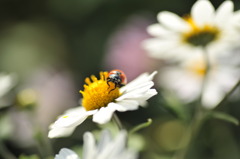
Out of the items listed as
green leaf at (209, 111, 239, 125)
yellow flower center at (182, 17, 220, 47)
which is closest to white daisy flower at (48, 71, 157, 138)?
green leaf at (209, 111, 239, 125)

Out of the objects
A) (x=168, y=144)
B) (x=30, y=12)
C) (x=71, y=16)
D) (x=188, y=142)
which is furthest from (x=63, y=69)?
(x=188, y=142)

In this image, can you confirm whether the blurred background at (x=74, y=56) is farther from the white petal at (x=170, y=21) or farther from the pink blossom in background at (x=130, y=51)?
Answer: the white petal at (x=170, y=21)

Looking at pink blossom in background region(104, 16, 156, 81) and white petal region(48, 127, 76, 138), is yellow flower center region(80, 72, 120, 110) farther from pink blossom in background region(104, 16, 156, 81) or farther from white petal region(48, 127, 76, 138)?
pink blossom in background region(104, 16, 156, 81)

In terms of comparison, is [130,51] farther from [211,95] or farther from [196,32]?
[196,32]

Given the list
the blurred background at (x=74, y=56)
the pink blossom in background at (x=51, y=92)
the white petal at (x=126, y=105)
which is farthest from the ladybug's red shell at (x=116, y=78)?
the pink blossom in background at (x=51, y=92)

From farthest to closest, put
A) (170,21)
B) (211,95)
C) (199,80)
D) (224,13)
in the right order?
(199,80) < (211,95) < (170,21) < (224,13)

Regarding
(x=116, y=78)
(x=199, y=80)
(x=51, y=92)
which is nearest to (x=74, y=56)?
(x=51, y=92)

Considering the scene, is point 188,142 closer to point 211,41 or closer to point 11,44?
point 211,41
